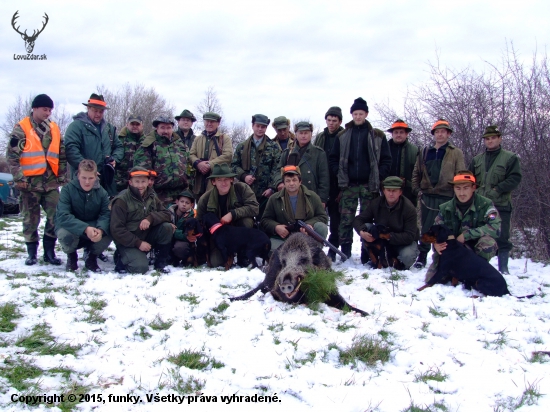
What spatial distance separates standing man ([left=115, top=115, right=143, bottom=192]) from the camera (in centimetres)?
738

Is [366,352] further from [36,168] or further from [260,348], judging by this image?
[36,168]

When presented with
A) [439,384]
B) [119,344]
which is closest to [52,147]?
[119,344]

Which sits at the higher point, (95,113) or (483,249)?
(95,113)

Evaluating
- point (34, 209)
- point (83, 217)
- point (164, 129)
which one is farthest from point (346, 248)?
point (34, 209)

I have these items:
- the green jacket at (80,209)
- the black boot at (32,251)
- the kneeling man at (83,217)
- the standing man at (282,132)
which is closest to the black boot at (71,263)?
the kneeling man at (83,217)

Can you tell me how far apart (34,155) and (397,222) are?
5.19 metres

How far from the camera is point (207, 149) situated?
7598 mm

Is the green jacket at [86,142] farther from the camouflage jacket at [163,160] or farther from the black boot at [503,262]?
the black boot at [503,262]

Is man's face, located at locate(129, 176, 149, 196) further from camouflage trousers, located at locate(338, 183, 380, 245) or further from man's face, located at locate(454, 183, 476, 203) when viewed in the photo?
man's face, located at locate(454, 183, 476, 203)

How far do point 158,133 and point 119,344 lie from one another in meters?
4.44

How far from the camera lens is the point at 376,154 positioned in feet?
21.6

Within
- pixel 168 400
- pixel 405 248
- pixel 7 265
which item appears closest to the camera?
pixel 168 400

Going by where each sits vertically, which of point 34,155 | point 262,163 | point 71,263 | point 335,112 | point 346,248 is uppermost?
point 335,112

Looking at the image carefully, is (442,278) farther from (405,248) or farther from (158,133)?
(158,133)
